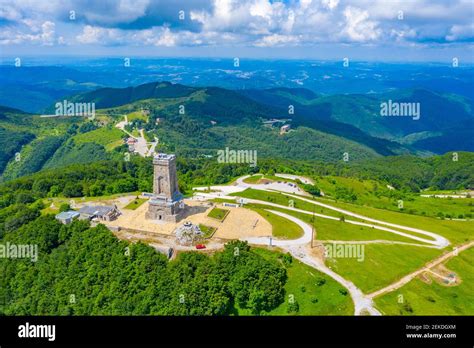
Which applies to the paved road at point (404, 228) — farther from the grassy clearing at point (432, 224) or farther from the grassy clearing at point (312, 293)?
the grassy clearing at point (312, 293)

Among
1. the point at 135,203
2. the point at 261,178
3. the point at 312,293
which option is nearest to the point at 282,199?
the point at 261,178

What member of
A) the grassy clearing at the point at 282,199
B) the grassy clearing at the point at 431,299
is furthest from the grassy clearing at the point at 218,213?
the grassy clearing at the point at 431,299

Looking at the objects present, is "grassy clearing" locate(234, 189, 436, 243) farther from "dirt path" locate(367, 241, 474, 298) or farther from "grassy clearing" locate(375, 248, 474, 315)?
"grassy clearing" locate(375, 248, 474, 315)
